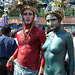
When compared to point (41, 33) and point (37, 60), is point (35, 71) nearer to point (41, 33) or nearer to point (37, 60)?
point (37, 60)

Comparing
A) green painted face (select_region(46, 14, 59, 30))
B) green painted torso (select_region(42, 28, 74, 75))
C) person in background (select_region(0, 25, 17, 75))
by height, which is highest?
green painted face (select_region(46, 14, 59, 30))

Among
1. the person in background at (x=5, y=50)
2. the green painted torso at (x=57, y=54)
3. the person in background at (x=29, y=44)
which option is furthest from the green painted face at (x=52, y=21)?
the person in background at (x=5, y=50)

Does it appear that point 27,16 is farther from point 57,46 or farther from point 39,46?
point 57,46

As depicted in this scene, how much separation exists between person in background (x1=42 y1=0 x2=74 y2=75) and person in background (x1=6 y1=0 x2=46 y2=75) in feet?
1.66

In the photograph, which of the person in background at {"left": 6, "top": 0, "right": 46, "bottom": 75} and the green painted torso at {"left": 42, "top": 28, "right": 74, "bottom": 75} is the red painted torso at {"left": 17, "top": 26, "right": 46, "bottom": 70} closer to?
the person in background at {"left": 6, "top": 0, "right": 46, "bottom": 75}

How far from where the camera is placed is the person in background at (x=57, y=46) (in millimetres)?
2742

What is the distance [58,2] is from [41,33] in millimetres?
711

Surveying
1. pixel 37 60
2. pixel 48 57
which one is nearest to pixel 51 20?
pixel 48 57

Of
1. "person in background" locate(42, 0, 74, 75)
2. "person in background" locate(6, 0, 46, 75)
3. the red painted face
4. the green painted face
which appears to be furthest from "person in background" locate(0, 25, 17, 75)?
the green painted face

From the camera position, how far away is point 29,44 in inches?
134

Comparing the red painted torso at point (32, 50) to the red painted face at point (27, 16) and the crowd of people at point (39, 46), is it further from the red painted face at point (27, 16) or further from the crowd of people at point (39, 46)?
the red painted face at point (27, 16)

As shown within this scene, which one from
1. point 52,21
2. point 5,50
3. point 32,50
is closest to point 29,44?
point 32,50

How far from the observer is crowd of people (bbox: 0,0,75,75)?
109 inches

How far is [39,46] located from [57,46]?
785mm
